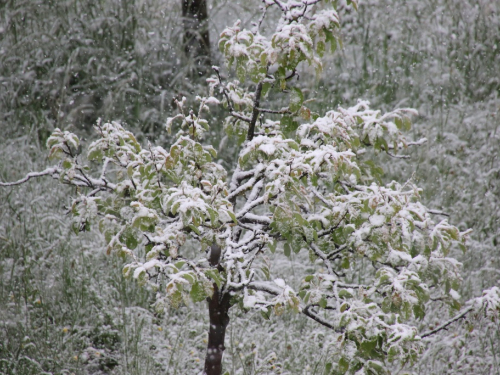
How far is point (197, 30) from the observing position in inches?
256

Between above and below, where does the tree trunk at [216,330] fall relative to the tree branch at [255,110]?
below

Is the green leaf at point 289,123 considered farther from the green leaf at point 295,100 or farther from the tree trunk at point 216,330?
the tree trunk at point 216,330

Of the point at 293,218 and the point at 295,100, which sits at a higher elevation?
the point at 295,100

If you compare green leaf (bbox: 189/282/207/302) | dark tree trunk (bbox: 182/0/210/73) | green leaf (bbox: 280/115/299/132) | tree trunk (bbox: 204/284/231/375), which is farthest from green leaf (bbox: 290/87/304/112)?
dark tree trunk (bbox: 182/0/210/73)

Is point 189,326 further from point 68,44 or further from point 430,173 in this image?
A: point 68,44

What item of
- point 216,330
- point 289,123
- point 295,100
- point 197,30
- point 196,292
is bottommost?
point 216,330

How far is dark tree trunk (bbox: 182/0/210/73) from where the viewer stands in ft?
21.3

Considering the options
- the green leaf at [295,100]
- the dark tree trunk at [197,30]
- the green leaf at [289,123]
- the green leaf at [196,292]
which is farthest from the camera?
the dark tree trunk at [197,30]

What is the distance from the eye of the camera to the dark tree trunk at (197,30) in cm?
650

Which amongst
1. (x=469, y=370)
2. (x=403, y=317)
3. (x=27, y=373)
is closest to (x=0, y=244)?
(x=27, y=373)

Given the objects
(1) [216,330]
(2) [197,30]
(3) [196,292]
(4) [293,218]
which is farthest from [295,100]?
(2) [197,30]

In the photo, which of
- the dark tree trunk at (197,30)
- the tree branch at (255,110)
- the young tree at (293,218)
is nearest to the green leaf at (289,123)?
the young tree at (293,218)

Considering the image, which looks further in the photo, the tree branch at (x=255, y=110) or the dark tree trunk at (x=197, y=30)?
the dark tree trunk at (x=197, y=30)

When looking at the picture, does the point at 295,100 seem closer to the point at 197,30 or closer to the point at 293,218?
the point at 293,218
